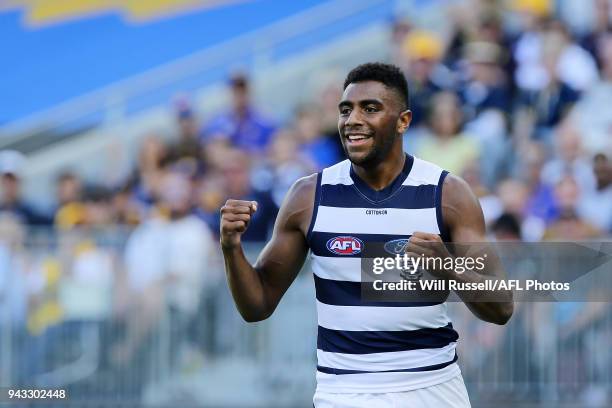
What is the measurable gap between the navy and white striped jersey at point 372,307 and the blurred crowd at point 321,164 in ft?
16.4

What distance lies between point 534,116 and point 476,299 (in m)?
7.11

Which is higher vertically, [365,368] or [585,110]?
[585,110]

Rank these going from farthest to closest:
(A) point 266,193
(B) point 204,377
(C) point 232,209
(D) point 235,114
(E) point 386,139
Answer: (D) point 235,114 < (A) point 266,193 < (B) point 204,377 < (E) point 386,139 < (C) point 232,209

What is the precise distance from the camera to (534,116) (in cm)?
1228

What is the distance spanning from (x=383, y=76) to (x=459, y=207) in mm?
789

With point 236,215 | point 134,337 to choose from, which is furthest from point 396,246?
point 134,337

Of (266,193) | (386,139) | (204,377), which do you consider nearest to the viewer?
(386,139)

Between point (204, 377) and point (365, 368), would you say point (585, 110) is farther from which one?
point (365, 368)

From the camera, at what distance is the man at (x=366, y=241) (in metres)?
5.55

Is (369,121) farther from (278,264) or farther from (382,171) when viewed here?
(278,264)

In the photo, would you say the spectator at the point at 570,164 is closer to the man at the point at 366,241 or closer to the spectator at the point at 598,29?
the spectator at the point at 598,29

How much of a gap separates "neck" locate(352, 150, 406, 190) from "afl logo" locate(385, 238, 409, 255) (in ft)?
1.09

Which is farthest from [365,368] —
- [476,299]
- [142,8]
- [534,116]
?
[142,8]

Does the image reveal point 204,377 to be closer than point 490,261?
No
